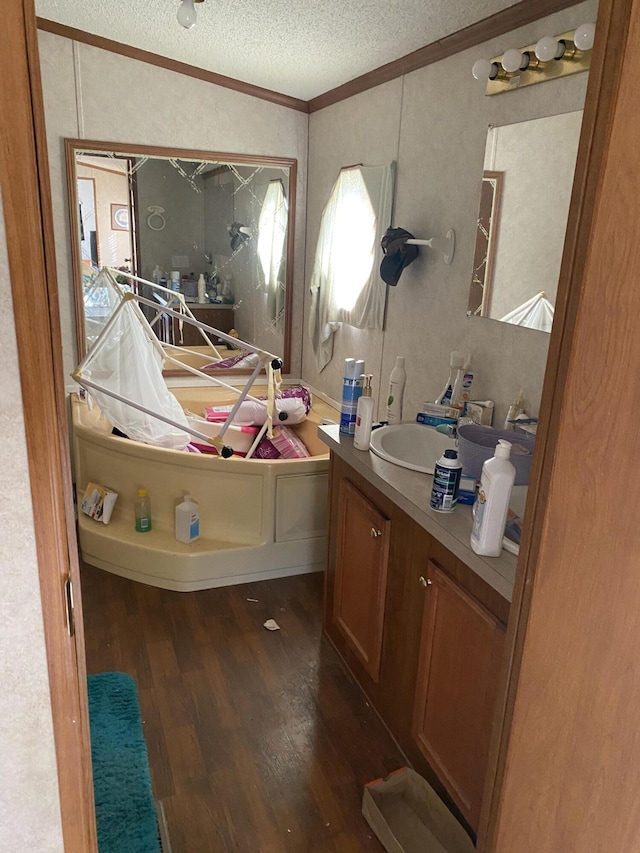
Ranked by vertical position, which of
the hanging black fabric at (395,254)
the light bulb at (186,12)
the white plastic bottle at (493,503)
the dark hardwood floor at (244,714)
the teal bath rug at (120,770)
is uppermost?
the light bulb at (186,12)

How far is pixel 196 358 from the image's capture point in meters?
4.09

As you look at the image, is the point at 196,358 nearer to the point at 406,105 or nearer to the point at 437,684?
the point at 406,105

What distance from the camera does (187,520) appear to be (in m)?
2.93

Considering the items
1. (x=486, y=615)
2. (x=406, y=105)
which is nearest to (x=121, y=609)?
(x=486, y=615)

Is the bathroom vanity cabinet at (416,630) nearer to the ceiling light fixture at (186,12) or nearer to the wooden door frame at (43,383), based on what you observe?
the wooden door frame at (43,383)

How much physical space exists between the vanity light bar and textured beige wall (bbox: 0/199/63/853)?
1.77m

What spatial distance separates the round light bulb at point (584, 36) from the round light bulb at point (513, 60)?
227 millimetres

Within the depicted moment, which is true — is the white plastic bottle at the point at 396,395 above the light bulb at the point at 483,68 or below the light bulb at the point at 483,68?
below

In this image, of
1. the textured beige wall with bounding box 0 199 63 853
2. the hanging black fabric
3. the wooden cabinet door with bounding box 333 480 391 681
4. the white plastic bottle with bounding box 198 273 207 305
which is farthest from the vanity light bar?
the white plastic bottle with bounding box 198 273 207 305

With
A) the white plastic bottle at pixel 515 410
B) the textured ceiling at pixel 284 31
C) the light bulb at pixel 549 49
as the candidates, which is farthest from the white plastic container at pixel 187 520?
the light bulb at pixel 549 49

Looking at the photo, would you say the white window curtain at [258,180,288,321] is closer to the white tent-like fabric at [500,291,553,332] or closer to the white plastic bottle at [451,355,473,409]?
the white plastic bottle at [451,355,473,409]

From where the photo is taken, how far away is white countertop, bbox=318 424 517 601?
1.50 metres

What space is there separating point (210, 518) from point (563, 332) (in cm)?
228

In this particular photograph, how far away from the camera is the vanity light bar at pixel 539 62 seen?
185cm
